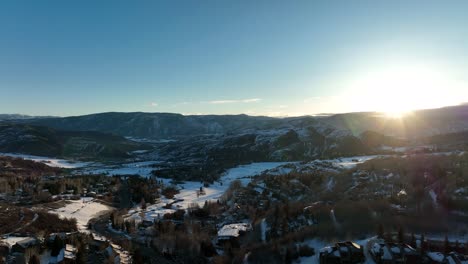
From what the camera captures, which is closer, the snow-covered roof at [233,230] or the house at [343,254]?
the house at [343,254]

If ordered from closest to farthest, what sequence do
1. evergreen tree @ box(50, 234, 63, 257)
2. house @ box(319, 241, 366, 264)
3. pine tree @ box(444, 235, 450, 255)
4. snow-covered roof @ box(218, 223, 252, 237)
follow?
pine tree @ box(444, 235, 450, 255)
house @ box(319, 241, 366, 264)
evergreen tree @ box(50, 234, 63, 257)
snow-covered roof @ box(218, 223, 252, 237)

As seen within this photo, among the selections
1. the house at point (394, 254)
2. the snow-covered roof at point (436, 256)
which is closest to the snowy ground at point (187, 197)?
the house at point (394, 254)

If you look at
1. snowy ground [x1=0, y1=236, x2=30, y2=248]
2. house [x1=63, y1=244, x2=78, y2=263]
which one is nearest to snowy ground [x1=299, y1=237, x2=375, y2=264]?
house [x1=63, y1=244, x2=78, y2=263]

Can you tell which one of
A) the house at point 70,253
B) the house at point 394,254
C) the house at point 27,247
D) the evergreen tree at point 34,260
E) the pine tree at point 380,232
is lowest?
the house at point 70,253

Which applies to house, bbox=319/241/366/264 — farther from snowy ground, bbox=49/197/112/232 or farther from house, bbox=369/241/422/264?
snowy ground, bbox=49/197/112/232

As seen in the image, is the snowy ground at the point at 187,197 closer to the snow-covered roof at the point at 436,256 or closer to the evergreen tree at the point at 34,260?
the evergreen tree at the point at 34,260

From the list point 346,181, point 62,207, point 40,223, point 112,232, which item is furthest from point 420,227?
point 62,207

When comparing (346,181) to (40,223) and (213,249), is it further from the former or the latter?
(40,223)

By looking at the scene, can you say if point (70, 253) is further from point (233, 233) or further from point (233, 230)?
point (233, 230)
